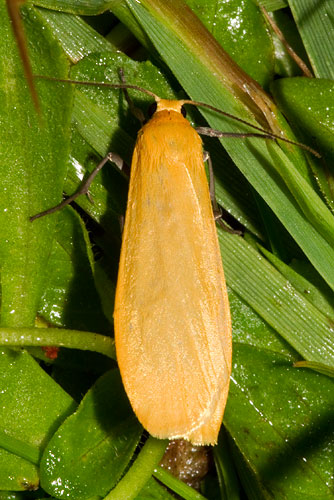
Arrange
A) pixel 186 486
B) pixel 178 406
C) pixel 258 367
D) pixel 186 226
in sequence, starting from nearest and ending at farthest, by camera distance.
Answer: pixel 178 406
pixel 186 226
pixel 258 367
pixel 186 486

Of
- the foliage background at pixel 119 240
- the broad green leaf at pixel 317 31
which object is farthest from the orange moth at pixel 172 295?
the broad green leaf at pixel 317 31

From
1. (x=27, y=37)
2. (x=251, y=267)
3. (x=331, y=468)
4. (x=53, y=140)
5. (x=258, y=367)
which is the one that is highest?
(x=27, y=37)

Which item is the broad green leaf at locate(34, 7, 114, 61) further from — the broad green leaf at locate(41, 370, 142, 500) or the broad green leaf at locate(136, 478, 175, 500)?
the broad green leaf at locate(136, 478, 175, 500)

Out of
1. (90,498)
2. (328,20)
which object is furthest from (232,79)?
(90,498)

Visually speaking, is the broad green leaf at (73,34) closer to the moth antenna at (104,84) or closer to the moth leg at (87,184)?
the moth antenna at (104,84)

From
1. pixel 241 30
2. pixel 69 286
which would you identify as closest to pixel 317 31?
pixel 241 30

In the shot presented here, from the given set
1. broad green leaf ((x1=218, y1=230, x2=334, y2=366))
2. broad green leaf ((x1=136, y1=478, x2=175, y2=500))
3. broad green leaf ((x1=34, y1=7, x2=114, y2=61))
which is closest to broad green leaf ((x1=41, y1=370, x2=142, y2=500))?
broad green leaf ((x1=136, y1=478, x2=175, y2=500))

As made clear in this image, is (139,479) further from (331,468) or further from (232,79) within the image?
(232,79)
